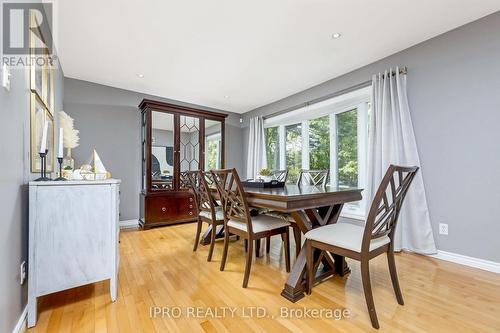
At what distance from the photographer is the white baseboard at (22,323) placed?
120cm

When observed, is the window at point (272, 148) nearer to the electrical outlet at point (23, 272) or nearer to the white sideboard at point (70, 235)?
the white sideboard at point (70, 235)

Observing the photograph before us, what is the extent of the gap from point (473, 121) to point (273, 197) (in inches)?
85.5

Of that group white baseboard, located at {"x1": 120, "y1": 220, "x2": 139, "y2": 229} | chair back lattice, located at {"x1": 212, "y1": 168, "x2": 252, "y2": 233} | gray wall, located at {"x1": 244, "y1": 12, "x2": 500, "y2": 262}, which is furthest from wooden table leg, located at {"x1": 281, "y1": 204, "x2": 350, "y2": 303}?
white baseboard, located at {"x1": 120, "y1": 220, "x2": 139, "y2": 229}

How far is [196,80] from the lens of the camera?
11.4 feet

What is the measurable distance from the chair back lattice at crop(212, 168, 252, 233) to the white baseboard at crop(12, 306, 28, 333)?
139 centimetres

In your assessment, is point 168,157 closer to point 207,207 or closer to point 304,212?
point 207,207

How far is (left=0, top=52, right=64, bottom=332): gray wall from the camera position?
106 cm

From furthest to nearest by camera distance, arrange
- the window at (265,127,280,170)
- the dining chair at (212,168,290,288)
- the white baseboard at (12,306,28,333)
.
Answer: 1. the window at (265,127,280,170)
2. the dining chair at (212,168,290,288)
3. the white baseboard at (12,306,28,333)

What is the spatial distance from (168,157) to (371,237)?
3.19m

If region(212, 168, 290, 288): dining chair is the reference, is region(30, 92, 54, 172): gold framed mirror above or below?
above

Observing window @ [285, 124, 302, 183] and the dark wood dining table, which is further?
window @ [285, 124, 302, 183]

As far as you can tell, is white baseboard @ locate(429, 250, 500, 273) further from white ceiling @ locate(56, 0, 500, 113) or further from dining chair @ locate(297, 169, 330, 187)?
white ceiling @ locate(56, 0, 500, 113)

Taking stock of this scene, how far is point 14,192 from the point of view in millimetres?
1213

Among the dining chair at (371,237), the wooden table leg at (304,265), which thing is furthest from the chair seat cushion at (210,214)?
the dining chair at (371,237)
